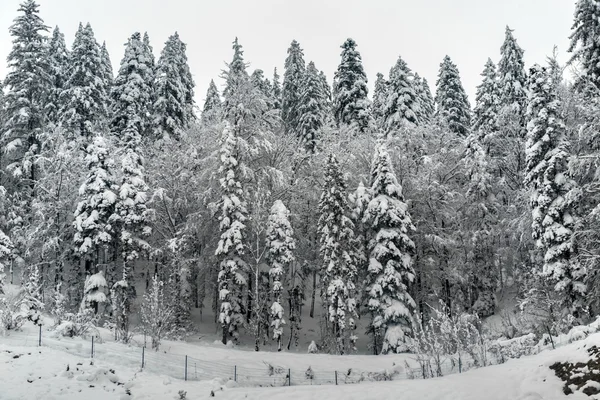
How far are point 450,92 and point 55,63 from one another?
3933 cm

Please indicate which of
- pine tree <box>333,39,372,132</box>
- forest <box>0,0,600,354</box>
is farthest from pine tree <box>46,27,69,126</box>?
pine tree <box>333,39,372,132</box>

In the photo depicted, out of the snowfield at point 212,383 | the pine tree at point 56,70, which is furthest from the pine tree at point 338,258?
the pine tree at point 56,70

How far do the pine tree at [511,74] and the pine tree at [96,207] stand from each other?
2912cm

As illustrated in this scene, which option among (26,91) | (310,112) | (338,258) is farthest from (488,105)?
(26,91)

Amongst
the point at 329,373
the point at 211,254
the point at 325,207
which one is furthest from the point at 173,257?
the point at 329,373

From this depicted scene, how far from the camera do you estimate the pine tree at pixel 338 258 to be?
86.9ft

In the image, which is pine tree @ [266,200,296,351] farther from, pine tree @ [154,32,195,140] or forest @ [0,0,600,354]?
pine tree @ [154,32,195,140]

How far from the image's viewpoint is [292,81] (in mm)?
53875

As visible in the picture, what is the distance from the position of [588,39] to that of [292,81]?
116ft

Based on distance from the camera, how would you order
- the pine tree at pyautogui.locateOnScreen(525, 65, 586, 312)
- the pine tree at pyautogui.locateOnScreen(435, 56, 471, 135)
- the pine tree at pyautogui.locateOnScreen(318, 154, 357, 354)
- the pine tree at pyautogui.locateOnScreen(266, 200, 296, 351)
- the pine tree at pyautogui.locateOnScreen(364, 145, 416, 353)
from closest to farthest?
1. the pine tree at pyautogui.locateOnScreen(525, 65, 586, 312)
2. the pine tree at pyautogui.locateOnScreen(364, 145, 416, 353)
3. the pine tree at pyautogui.locateOnScreen(318, 154, 357, 354)
4. the pine tree at pyautogui.locateOnScreen(266, 200, 296, 351)
5. the pine tree at pyautogui.locateOnScreen(435, 56, 471, 135)

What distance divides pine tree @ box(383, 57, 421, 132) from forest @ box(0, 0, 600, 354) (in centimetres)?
18

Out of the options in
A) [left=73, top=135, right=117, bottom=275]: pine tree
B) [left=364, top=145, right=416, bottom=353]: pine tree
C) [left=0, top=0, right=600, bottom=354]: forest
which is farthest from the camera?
[left=73, top=135, right=117, bottom=275]: pine tree

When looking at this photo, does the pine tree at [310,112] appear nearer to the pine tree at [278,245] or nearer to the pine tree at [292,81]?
the pine tree at [292,81]

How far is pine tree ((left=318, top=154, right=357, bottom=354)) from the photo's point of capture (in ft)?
86.9
